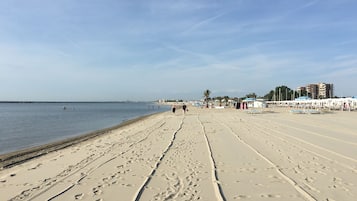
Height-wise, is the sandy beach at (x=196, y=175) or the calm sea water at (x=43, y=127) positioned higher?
the sandy beach at (x=196, y=175)

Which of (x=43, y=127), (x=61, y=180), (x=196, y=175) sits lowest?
(x=43, y=127)

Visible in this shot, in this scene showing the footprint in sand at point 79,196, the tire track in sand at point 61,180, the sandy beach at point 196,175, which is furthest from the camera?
the tire track in sand at point 61,180

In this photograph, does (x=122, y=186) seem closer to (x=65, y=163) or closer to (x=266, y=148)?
(x=65, y=163)

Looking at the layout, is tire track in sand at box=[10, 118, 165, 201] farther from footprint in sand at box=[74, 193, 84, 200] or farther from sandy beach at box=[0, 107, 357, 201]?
footprint in sand at box=[74, 193, 84, 200]

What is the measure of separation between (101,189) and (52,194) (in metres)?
0.89

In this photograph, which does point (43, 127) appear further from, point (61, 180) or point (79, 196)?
point (79, 196)

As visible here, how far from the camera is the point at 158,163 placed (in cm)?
841

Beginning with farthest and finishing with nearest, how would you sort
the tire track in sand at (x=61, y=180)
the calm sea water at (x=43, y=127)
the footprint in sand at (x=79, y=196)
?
the calm sea water at (x=43, y=127) → the tire track in sand at (x=61, y=180) → the footprint in sand at (x=79, y=196)

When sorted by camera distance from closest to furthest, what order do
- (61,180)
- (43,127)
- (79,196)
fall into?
1. (79,196)
2. (61,180)
3. (43,127)

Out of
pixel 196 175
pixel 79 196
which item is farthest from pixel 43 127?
pixel 79 196

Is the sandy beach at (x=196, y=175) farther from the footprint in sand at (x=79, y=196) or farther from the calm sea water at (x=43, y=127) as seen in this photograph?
the calm sea water at (x=43, y=127)

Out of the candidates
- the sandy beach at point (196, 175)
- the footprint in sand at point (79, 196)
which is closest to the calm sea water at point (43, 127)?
the sandy beach at point (196, 175)

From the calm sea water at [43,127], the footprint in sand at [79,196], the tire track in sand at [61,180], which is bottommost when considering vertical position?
the calm sea water at [43,127]

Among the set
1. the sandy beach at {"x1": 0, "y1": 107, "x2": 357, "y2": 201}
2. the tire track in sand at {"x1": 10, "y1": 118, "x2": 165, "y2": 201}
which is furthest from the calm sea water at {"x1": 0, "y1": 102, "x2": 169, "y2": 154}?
the sandy beach at {"x1": 0, "y1": 107, "x2": 357, "y2": 201}
